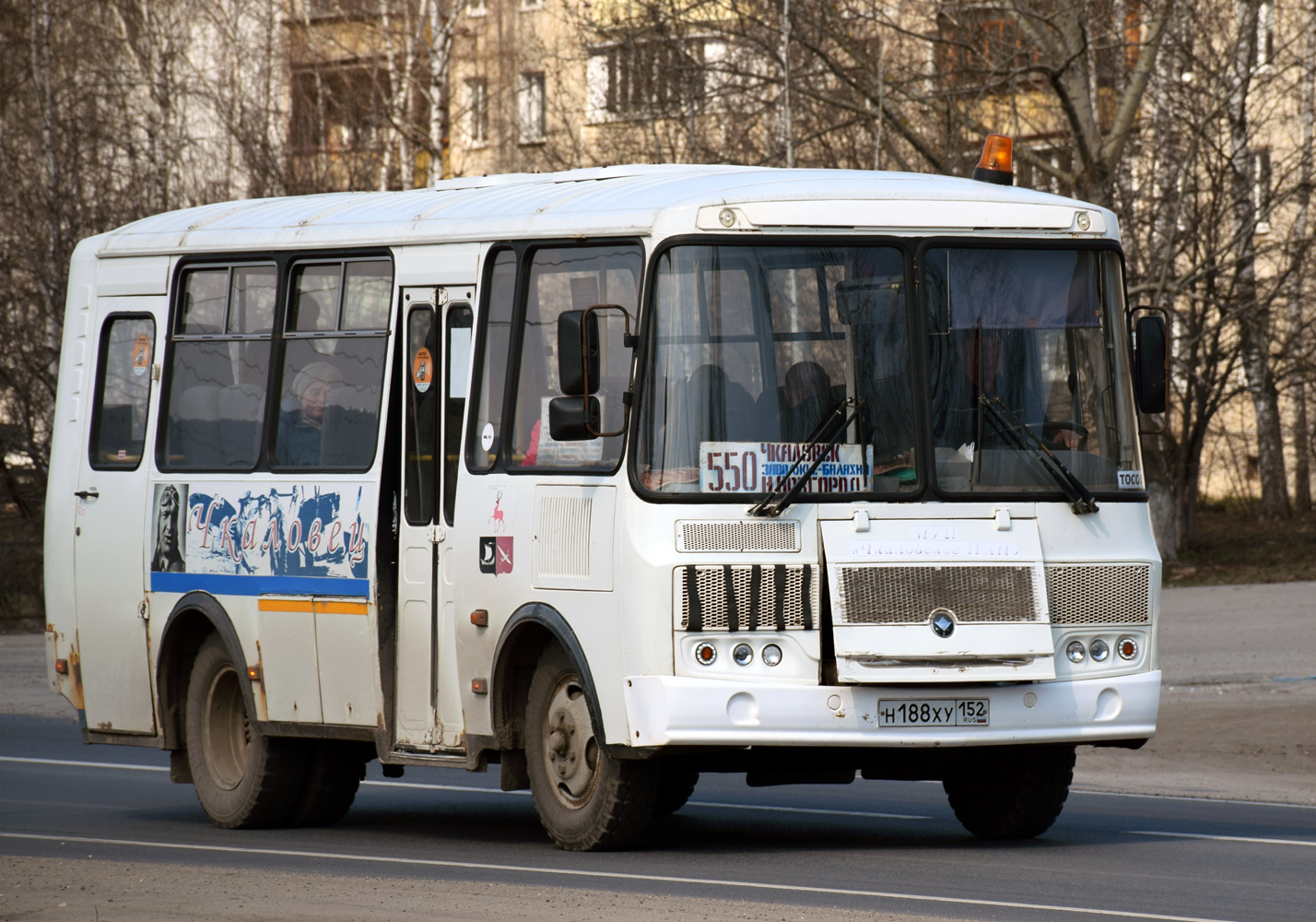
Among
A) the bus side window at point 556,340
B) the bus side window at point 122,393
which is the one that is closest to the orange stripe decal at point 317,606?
the bus side window at point 556,340

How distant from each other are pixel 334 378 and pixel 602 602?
98.4 inches

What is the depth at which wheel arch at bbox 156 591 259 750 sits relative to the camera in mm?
12188

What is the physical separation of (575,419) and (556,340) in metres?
0.65

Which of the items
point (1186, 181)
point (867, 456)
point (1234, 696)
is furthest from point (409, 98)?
point (867, 456)

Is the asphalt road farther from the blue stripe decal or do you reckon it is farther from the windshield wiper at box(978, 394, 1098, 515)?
the windshield wiper at box(978, 394, 1098, 515)

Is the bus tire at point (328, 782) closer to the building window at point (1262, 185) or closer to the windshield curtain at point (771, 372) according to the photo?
the windshield curtain at point (771, 372)

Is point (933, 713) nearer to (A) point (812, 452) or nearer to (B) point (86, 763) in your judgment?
(A) point (812, 452)

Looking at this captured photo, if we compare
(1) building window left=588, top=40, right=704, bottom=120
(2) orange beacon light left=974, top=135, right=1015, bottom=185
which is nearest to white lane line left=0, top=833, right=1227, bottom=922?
(2) orange beacon light left=974, top=135, right=1015, bottom=185

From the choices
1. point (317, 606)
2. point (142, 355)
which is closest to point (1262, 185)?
point (142, 355)

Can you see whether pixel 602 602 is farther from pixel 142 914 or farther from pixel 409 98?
pixel 409 98

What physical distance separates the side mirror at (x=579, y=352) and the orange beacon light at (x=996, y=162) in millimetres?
2643

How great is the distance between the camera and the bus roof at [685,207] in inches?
396

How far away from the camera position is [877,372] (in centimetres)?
1008

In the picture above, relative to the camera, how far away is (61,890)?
9242mm
